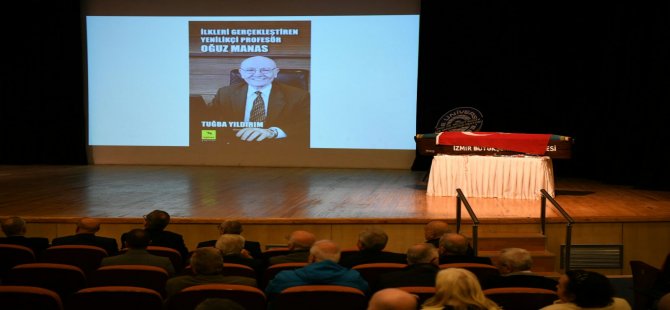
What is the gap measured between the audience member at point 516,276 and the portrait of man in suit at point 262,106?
8897 mm

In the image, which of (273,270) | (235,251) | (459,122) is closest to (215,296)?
(273,270)


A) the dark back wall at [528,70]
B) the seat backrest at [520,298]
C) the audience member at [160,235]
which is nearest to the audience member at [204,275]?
the seat backrest at [520,298]

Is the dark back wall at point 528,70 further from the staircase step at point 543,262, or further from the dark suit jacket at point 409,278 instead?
the dark suit jacket at point 409,278

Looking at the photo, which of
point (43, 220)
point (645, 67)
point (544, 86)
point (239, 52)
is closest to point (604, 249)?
point (645, 67)

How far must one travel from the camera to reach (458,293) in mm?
2723

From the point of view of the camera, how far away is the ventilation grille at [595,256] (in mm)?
6684

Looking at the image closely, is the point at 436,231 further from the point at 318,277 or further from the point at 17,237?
the point at 17,237

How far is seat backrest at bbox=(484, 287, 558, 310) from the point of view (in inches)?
129

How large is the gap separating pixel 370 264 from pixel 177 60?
9.42 m

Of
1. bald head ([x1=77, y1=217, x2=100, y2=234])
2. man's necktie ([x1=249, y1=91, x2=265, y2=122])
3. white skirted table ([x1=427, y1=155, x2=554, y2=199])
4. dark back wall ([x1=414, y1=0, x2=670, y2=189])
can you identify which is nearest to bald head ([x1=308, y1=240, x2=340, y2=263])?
bald head ([x1=77, y1=217, x2=100, y2=234])

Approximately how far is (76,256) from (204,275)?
1348mm

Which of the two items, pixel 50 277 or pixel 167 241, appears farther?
pixel 167 241

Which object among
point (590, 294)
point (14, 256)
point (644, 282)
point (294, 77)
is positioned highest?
point (294, 77)

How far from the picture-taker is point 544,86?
12.2 metres
